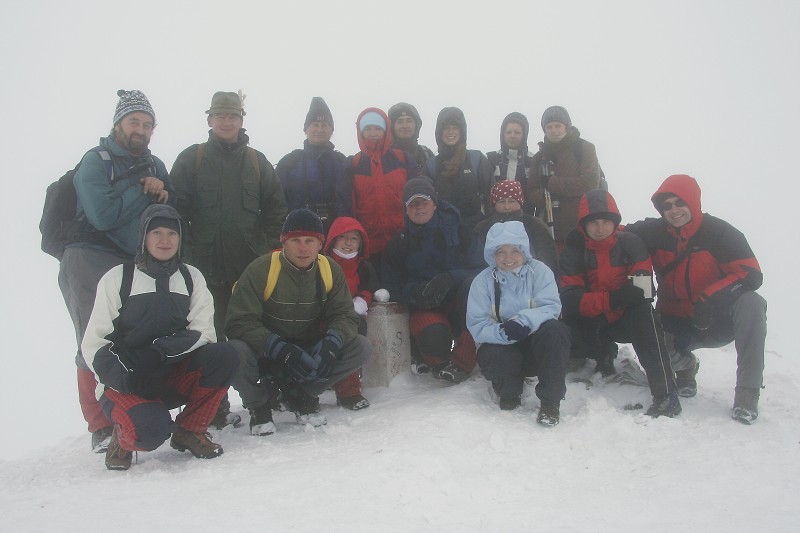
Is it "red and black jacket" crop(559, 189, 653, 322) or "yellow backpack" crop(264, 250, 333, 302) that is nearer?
"yellow backpack" crop(264, 250, 333, 302)

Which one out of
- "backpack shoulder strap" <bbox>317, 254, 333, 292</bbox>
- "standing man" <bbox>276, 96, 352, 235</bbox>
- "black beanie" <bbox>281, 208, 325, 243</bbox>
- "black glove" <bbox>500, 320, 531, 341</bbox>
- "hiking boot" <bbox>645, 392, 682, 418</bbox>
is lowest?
"hiking boot" <bbox>645, 392, 682, 418</bbox>

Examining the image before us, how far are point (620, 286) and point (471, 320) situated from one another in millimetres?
1328

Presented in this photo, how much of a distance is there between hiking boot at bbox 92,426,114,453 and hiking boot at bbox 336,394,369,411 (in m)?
1.85

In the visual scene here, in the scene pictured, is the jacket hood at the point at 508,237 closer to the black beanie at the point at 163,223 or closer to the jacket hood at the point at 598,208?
the jacket hood at the point at 598,208

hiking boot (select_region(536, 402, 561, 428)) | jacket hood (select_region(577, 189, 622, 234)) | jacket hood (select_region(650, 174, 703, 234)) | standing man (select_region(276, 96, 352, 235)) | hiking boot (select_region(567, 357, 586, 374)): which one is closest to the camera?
hiking boot (select_region(536, 402, 561, 428))

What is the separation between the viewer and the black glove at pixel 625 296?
15.1 ft

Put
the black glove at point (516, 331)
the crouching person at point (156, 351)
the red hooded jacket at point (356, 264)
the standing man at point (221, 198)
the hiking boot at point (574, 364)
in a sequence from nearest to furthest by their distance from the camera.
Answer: the crouching person at point (156, 351) < the black glove at point (516, 331) < the standing man at point (221, 198) < the red hooded jacket at point (356, 264) < the hiking boot at point (574, 364)

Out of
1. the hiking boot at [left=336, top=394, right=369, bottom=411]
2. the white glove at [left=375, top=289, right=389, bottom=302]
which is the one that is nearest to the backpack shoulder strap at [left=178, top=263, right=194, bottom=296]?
the hiking boot at [left=336, top=394, right=369, bottom=411]

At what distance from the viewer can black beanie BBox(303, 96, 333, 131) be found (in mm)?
6199

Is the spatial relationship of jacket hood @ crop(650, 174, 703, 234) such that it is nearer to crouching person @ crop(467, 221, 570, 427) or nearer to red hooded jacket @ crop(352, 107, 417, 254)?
crouching person @ crop(467, 221, 570, 427)

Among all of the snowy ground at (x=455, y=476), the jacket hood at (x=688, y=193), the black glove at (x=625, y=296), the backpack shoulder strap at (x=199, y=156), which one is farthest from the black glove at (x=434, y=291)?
the backpack shoulder strap at (x=199, y=156)

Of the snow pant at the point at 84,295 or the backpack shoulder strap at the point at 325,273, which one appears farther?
the backpack shoulder strap at the point at 325,273

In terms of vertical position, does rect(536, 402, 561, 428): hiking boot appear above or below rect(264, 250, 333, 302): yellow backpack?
below

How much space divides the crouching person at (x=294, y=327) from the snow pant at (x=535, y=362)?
1049mm
